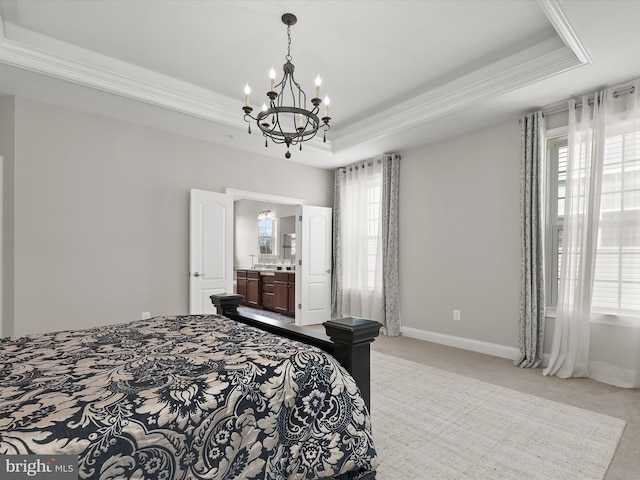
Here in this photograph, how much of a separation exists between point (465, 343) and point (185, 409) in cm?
402

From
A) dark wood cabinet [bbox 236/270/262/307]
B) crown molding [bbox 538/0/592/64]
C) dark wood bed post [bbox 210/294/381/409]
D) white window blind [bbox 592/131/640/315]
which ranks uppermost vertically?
crown molding [bbox 538/0/592/64]

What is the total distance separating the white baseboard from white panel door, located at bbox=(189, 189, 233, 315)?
2659 millimetres

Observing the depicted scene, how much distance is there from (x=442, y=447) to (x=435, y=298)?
2.78m

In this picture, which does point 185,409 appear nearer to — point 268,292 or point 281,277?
point 281,277

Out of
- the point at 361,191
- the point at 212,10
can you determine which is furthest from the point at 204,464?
the point at 361,191

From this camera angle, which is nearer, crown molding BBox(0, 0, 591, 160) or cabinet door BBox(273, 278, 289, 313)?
crown molding BBox(0, 0, 591, 160)

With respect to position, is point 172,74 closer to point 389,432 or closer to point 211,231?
point 211,231

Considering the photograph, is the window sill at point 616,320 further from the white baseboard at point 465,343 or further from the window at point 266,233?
the window at point 266,233

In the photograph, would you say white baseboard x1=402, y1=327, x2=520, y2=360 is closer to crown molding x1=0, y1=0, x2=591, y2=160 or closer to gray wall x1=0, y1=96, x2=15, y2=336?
crown molding x1=0, y1=0, x2=591, y2=160

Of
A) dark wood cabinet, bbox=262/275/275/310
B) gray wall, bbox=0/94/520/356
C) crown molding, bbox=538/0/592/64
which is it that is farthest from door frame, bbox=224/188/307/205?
crown molding, bbox=538/0/592/64

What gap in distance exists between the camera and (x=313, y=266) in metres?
5.83

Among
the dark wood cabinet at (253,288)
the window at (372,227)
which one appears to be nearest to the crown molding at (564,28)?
the window at (372,227)

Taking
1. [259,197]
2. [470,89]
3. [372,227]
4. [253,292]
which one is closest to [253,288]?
[253,292]

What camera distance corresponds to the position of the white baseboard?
397cm
